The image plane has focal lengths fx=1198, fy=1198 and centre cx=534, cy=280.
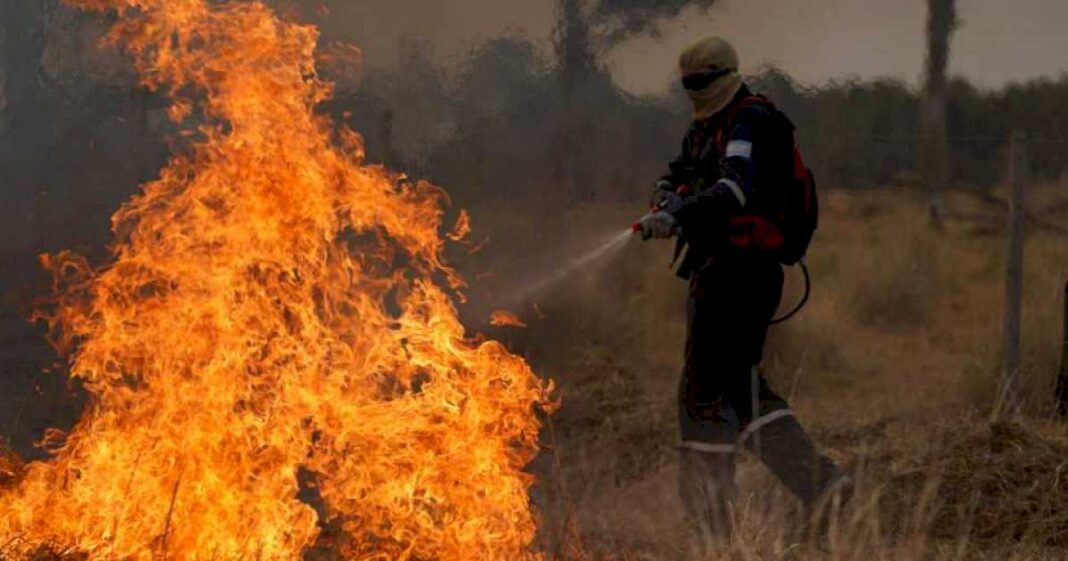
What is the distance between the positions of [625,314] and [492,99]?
1976 millimetres

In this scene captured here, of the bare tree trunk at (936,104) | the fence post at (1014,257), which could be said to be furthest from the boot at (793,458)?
the bare tree trunk at (936,104)

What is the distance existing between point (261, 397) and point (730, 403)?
5.59 ft

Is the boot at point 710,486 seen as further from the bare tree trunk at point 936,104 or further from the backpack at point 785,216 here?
the bare tree trunk at point 936,104

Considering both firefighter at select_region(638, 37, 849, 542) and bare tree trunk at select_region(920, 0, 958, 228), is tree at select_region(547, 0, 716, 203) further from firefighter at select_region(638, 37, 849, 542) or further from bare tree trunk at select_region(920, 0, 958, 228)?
firefighter at select_region(638, 37, 849, 542)

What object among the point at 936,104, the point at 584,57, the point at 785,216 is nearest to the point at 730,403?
the point at 785,216

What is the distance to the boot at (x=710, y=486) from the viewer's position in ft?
14.5

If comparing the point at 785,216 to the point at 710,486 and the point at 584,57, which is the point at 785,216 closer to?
the point at 710,486

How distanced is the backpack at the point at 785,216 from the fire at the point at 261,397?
1.00m

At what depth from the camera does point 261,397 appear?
4.15 metres

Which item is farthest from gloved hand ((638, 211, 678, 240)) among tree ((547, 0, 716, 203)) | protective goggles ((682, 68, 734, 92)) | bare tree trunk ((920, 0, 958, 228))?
bare tree trunk ((920, 0, 958, 228))

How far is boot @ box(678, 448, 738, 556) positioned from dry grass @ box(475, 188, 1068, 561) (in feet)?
0.38

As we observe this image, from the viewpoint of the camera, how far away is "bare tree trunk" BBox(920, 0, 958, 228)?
1096 centimetres

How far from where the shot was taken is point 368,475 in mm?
4043

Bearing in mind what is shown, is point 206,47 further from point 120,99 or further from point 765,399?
point 120,99
